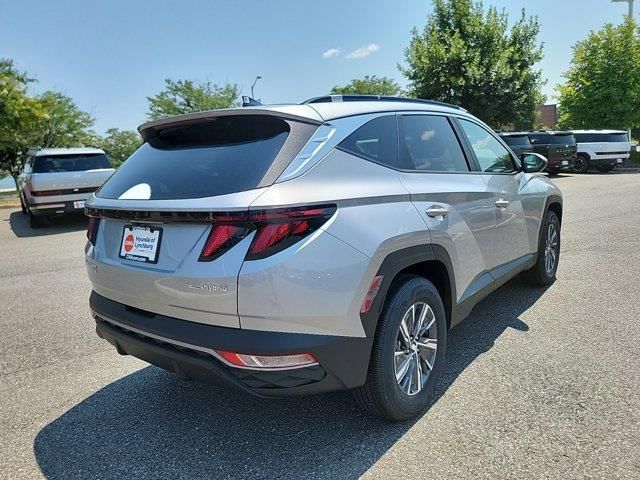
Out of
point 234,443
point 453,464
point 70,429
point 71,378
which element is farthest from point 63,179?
point 453,464

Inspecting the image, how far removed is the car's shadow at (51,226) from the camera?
10.5 metres

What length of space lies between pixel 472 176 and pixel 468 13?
83.4 feet

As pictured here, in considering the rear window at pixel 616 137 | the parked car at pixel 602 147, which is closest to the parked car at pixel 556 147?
the parked car at pixel 602 147

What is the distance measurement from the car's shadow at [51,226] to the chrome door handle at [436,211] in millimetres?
9664

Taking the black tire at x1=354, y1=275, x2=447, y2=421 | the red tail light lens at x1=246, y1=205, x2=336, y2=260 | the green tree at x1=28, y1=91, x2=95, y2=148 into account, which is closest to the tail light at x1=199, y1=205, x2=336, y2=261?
the red tail light lens at x1=246, y1=205, x2=336, y2=260

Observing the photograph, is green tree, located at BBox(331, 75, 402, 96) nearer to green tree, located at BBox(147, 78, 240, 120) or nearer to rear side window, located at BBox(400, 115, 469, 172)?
green tree, located at BBox(147, 78, 240, 120)

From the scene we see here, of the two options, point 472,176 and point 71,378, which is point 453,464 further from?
point 71,378

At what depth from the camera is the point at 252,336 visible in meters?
2.10

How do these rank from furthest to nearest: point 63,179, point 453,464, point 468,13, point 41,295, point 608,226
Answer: point 468,13 < point 63,179 < point 608,226 < point 41,295 < point 453,464

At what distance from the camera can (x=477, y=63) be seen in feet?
78.5

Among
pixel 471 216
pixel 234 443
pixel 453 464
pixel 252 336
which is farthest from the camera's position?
pixel 471 216

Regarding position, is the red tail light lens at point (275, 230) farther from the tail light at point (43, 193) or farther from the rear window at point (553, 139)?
the rear window at point (553, 139)

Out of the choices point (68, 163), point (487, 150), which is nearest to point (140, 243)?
point (487, 150)

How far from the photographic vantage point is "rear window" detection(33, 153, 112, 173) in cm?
1068
